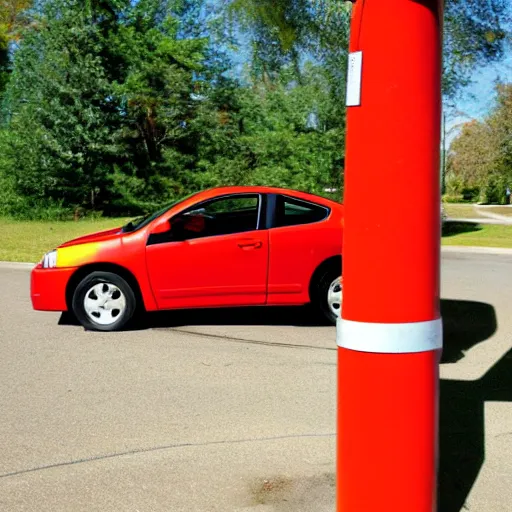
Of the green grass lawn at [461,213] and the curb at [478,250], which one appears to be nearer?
the curb at [478,250]

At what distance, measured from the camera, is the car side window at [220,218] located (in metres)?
8.34

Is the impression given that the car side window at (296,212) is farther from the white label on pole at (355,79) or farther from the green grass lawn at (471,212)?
the green grass lawn at (471,212)

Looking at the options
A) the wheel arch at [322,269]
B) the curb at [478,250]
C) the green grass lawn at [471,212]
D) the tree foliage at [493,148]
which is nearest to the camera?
the wheel arch at [322,269]

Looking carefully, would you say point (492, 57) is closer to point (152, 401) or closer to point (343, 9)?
point (343, 9)

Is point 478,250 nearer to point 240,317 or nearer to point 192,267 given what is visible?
point 240,317

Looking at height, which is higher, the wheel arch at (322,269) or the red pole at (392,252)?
the red pole at (392,252)

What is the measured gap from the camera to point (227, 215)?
853 centimetres

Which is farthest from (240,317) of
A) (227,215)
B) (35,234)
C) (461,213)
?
(461,213)

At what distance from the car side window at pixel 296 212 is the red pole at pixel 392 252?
5547 millimetres

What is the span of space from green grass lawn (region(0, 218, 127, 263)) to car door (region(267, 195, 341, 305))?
8.04 metres

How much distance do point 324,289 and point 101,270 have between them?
243 cm

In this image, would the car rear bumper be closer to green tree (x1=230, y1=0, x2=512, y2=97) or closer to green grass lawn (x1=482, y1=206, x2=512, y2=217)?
green tree (x1=230, y1=0, x2=512, y2=97)

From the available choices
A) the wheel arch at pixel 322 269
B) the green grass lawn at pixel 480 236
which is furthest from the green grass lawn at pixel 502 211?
the wheel arch at pixel 322 269

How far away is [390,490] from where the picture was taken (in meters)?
2.92
